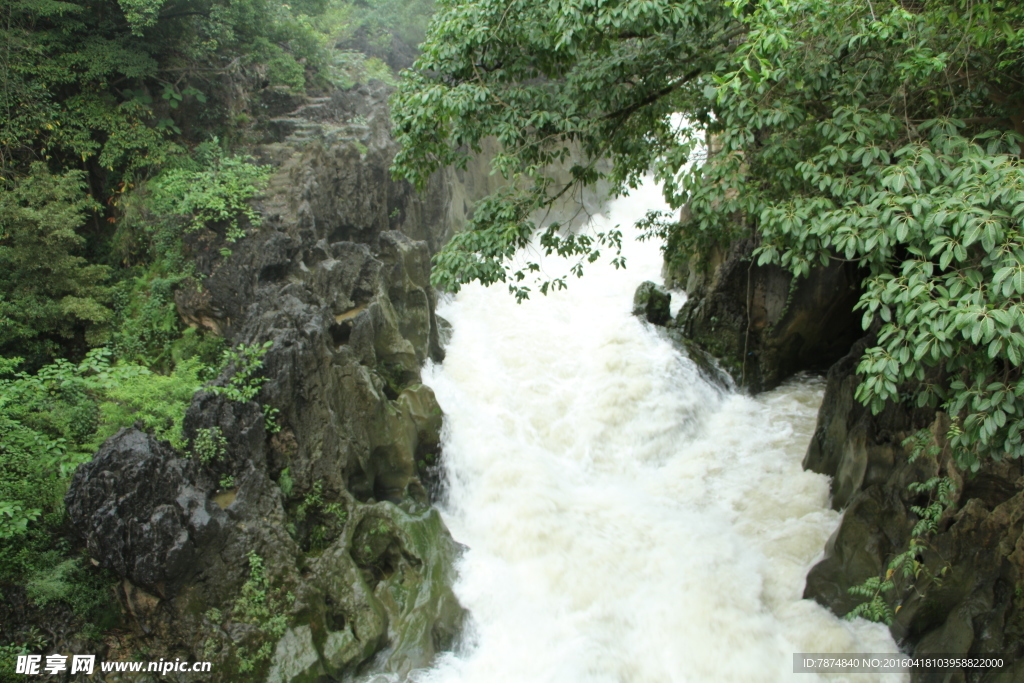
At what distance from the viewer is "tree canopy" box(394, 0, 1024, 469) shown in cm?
432

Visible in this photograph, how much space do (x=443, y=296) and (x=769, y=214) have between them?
35.4 ft

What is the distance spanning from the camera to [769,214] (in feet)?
18.5

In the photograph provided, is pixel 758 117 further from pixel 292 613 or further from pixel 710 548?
pixel 292 613

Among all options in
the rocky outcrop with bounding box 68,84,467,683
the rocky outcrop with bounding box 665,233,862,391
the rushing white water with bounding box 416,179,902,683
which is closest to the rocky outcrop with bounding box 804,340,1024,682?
the rushing white water with bounding box 416,179,902,683

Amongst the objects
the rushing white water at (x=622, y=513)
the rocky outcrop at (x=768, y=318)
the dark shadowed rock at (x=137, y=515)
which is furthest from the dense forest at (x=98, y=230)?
the rocky outcrop at (x=768, y=318)

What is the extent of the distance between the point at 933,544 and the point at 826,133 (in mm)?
4741

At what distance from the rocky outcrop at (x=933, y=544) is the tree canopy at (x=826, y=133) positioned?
727mm

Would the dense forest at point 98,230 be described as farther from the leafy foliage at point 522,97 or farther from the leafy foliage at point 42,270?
the leafy foliage at point 522,97

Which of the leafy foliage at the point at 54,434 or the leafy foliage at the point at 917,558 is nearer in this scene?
the leafy foliage at the point at 54,434

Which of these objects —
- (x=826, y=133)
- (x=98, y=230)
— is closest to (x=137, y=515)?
(x=98, y=230)

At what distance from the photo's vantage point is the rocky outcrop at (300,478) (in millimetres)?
6242

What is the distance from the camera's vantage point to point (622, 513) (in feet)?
31.3

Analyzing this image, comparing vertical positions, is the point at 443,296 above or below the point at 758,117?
below

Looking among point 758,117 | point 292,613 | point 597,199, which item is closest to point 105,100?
point 292,613
